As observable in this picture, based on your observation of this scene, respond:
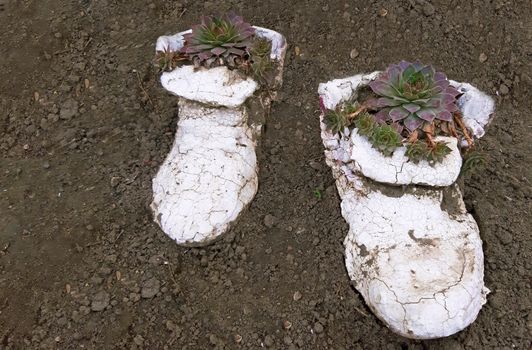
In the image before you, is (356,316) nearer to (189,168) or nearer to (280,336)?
(280,336)

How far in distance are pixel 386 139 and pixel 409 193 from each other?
31 cm

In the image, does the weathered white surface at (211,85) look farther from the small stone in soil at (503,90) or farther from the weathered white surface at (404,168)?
the small stone in soil at (503,90)

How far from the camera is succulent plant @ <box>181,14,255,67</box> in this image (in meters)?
3.32

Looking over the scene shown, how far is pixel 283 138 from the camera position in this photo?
3.55 m

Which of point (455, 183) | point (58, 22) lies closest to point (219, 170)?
point (455, 183)

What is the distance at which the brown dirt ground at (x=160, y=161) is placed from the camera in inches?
117

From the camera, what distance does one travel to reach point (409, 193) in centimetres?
300

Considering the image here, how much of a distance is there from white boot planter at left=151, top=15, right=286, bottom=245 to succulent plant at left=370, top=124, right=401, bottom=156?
0.77 m

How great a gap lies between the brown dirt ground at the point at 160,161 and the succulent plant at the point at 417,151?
0.49 metres

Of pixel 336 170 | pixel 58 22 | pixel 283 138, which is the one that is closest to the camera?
pixel 336 170

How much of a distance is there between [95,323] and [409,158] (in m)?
1.76

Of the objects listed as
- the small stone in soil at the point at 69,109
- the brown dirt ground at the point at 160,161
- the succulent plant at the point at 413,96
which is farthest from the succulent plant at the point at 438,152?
the small stone in soil at the point at 69,109

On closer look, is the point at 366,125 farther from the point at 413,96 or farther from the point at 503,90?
the point at 503,90

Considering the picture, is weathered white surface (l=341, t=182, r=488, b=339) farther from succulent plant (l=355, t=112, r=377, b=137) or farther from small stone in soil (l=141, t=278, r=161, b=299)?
small stone in soil (l=141, t=278, r=161, b=299)
